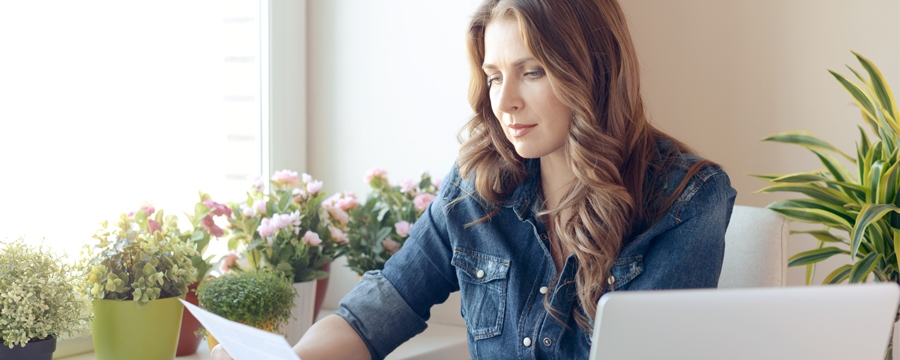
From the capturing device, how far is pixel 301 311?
5.64 ft

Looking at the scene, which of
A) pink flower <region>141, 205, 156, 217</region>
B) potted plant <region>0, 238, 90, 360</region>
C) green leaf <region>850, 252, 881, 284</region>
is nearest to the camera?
potted plant <region>0, 238, 90, 360</region>

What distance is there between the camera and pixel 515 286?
137cm

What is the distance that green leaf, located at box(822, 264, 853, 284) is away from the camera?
197 centimetres

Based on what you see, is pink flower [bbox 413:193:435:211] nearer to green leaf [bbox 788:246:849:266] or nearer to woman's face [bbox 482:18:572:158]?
woman's face [bbox 482:18:572:158]

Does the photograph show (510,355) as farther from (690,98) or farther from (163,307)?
(690,98)

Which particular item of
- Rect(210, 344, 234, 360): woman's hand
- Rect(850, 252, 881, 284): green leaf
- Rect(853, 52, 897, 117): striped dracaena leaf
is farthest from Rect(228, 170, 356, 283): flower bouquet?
Rect(853, 52, 897, 117): striped dracaena leaf

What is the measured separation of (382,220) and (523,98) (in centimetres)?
71

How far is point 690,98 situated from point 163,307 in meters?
1.88

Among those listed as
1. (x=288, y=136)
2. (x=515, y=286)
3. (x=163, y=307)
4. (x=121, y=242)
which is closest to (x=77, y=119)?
(x=121, y=242)

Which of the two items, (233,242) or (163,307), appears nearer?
(163,307)

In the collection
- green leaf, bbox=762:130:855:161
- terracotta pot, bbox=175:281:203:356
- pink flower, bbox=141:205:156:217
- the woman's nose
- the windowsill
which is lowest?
the windowsill

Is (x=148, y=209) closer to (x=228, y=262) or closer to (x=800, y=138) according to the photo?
(x=228, y=262)

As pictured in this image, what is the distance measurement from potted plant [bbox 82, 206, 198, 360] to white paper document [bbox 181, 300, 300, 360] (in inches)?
13.6

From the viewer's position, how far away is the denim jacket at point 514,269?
4.14 feet
